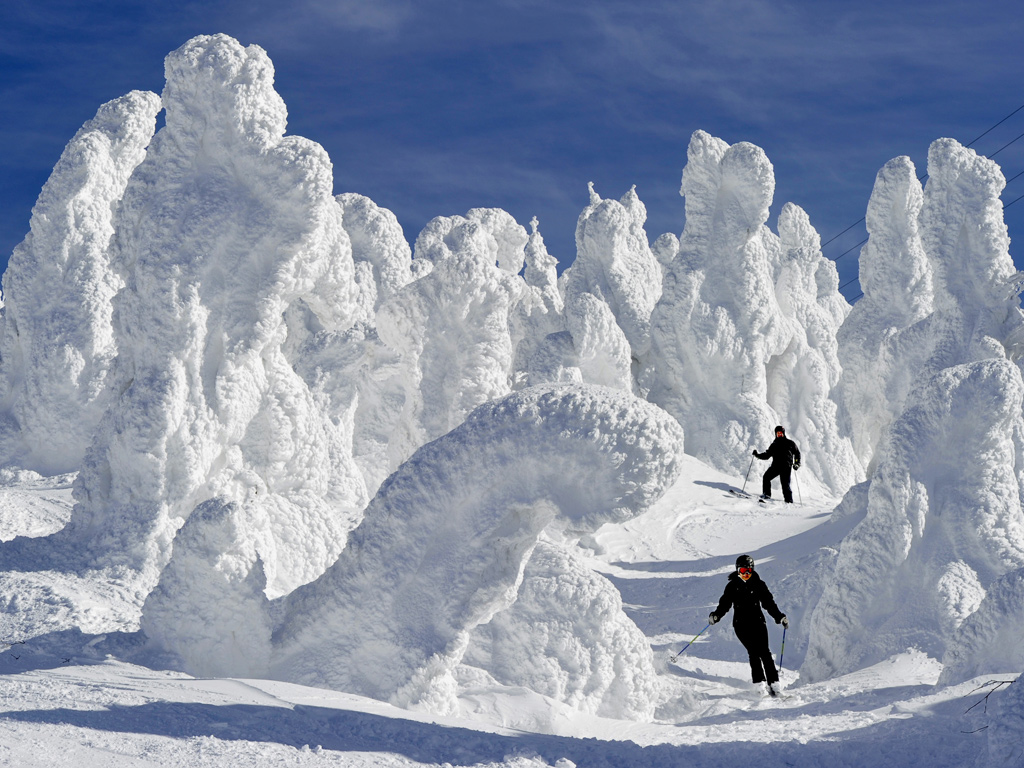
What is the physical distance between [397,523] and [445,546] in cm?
39

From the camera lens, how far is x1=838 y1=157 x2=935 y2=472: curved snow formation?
25438 millimetres

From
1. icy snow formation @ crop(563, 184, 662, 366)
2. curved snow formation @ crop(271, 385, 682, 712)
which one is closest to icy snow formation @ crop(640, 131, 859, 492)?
icy snow formation @ crop(563, 184, 662, 366)

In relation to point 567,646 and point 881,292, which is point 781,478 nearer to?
point 567,646

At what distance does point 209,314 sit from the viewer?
444 inches

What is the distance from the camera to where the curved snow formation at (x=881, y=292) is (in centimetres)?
2544

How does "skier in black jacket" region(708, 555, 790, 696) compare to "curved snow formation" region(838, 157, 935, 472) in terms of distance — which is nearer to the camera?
"skier in black jacket" region(708, 555, 790, 696)

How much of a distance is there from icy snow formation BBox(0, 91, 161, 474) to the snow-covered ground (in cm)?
970

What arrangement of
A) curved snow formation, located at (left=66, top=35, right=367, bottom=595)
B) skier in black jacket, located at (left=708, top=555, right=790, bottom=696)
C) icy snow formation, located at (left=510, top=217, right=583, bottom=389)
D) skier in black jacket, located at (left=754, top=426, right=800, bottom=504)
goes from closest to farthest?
skier in black jacket, located at (left=708, top=555, right=790, bottom=696)
curved snow formation, located at (left=66, top=35, right=367, bottom=595)
skier in black jacket, located at (left=754, top=426, right=800, bottom=504)
icy snow formation, located at (left=510, top=217, right=583, bottom=389)

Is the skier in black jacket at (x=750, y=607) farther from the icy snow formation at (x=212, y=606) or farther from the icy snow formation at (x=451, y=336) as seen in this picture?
the icy snow formation at (x=451, y=336)

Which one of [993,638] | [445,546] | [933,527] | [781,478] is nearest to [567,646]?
[445,546]

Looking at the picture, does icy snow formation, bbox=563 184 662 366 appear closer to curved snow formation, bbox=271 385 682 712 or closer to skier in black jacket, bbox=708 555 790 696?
skier in black jacket, bbox=708 555 790 696

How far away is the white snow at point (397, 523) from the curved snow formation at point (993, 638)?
2 cm

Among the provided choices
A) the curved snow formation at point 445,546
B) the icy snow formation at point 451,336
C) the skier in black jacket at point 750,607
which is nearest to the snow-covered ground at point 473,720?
the skier in black jacket at point 750,607

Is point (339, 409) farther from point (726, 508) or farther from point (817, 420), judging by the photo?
point (817, 420)
